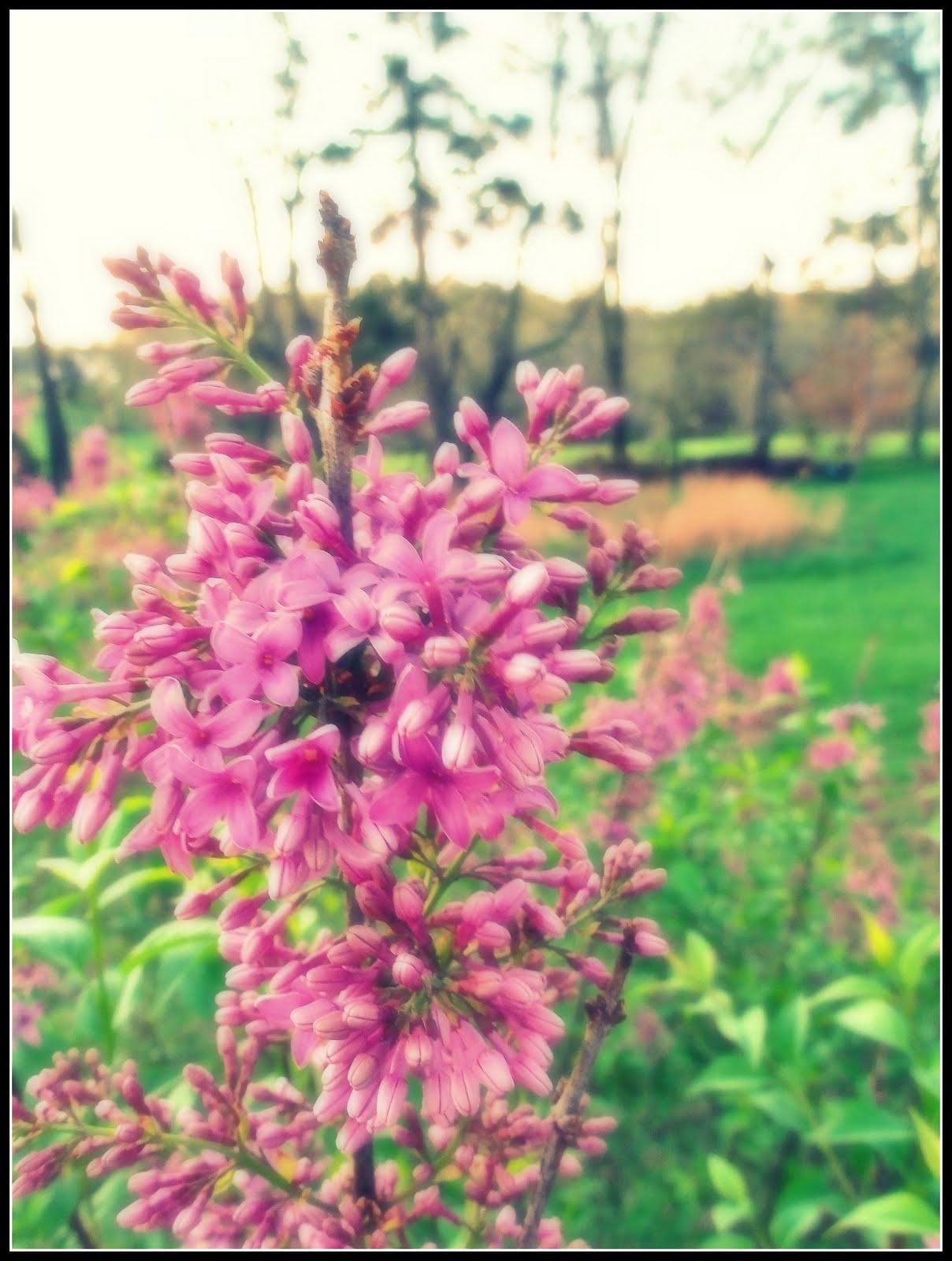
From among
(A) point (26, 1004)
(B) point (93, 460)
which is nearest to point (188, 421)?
(B) point (93, 460)

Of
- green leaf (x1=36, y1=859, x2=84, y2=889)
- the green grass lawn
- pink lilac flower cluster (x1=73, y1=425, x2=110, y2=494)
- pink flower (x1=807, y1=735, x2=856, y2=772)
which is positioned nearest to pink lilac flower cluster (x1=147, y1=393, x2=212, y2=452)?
pink lilac flower cluster (x1=73, y1=425, x2=110, y2=494)

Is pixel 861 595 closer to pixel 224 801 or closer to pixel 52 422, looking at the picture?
pixel 52 422

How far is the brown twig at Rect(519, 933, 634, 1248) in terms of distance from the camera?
2.82ft

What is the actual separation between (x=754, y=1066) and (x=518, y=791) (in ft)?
4.70

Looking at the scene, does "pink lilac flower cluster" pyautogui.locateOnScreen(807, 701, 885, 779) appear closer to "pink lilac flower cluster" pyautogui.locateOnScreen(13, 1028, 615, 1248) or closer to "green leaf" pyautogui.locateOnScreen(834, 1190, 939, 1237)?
"green leaf" pyautogui.locateOnScreen(834, 1190, 939, 1237)

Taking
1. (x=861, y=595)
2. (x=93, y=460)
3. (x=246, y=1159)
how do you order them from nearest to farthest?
(x=246, y=1159) → (x=93, y=460) → (x=861, y=595)

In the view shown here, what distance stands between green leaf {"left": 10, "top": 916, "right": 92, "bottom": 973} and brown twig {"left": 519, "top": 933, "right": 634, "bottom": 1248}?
1.07 metres

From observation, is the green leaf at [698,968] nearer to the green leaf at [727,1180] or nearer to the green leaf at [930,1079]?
the green leaf at [727,1180]

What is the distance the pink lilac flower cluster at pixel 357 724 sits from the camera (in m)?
0.81

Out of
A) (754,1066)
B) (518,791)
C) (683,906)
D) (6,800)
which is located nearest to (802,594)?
(683,906)

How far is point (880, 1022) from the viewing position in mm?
1727

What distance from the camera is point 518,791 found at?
0.85 meters

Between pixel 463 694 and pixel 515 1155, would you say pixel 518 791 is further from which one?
pixel 515 1155

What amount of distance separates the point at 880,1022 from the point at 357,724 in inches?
53.8
